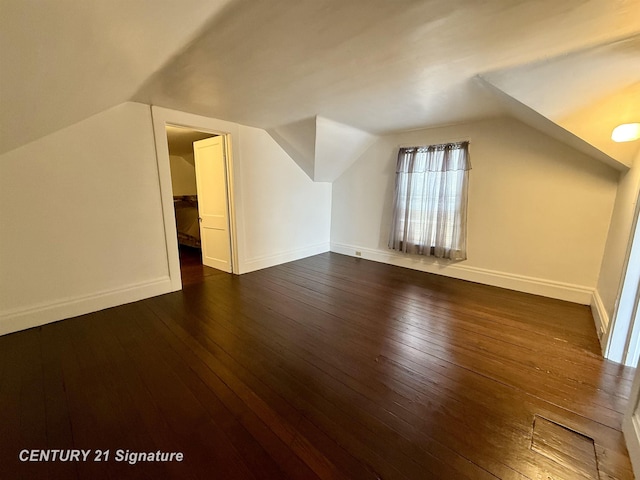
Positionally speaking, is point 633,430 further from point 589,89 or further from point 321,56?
point 321,56

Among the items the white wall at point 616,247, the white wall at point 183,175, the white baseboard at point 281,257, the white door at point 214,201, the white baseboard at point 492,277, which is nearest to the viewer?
the white wall at point 616,247

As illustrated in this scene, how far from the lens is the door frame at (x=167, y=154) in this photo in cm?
289

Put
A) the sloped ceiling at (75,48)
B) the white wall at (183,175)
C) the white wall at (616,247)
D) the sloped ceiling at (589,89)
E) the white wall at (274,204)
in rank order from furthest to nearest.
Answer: the white wall at (183,175)
the white wall at (274,204)
the white wall at (616,247)
the sloped ceiling at (589,89)
the sloped ceiling at (75,48)

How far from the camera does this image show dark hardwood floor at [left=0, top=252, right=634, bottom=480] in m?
1.21

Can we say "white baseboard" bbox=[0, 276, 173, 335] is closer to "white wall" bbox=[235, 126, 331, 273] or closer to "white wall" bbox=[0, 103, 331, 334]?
"white wall" bbox=[0, 103, 331, 334]

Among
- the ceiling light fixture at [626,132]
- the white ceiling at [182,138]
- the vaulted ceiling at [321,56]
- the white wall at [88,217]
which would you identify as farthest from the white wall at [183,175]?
the ceiling light fixture at [626,132]

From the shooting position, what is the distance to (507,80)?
2070 millimetres

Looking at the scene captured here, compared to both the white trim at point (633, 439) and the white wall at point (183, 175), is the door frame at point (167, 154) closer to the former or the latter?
the white wall at point (183, 175)

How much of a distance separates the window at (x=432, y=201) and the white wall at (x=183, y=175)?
5064mm

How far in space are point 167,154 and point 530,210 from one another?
4523mm

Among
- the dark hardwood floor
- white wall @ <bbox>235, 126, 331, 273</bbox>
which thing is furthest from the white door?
the dark hardwood floor

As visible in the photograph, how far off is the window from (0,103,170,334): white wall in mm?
3513

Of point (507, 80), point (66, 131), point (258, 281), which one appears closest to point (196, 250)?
point (258, 281)

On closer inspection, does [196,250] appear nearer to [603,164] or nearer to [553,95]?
[553,95]
